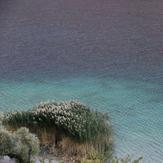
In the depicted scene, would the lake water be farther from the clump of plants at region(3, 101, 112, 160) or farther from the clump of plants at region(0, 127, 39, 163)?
the clump of plants at region(0, 127, 39, 163)

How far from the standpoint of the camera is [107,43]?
820 centimetres

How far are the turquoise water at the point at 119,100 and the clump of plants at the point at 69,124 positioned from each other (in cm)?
21

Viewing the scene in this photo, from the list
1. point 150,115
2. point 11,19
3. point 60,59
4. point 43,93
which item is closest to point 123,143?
point 150,115

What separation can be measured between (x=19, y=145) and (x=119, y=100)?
99.9 inches

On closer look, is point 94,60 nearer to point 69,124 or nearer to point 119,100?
point 119,100

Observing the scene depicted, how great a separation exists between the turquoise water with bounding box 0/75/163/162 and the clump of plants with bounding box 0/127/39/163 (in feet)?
3.83

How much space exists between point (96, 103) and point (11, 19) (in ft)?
12.6

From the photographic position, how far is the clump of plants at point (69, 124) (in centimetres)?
469

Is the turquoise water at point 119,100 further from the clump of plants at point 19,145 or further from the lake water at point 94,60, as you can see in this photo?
the clump of plants at point 19,145

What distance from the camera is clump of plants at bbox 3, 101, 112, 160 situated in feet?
15.4

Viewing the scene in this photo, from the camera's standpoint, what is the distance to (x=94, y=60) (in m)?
7.66

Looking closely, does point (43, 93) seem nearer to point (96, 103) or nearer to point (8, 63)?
point (96, 103)

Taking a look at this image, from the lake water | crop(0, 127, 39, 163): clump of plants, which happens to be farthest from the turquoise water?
crop(0, 127, 39, 163): clump of plants

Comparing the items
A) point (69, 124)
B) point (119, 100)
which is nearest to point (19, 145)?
point (69, 124)
